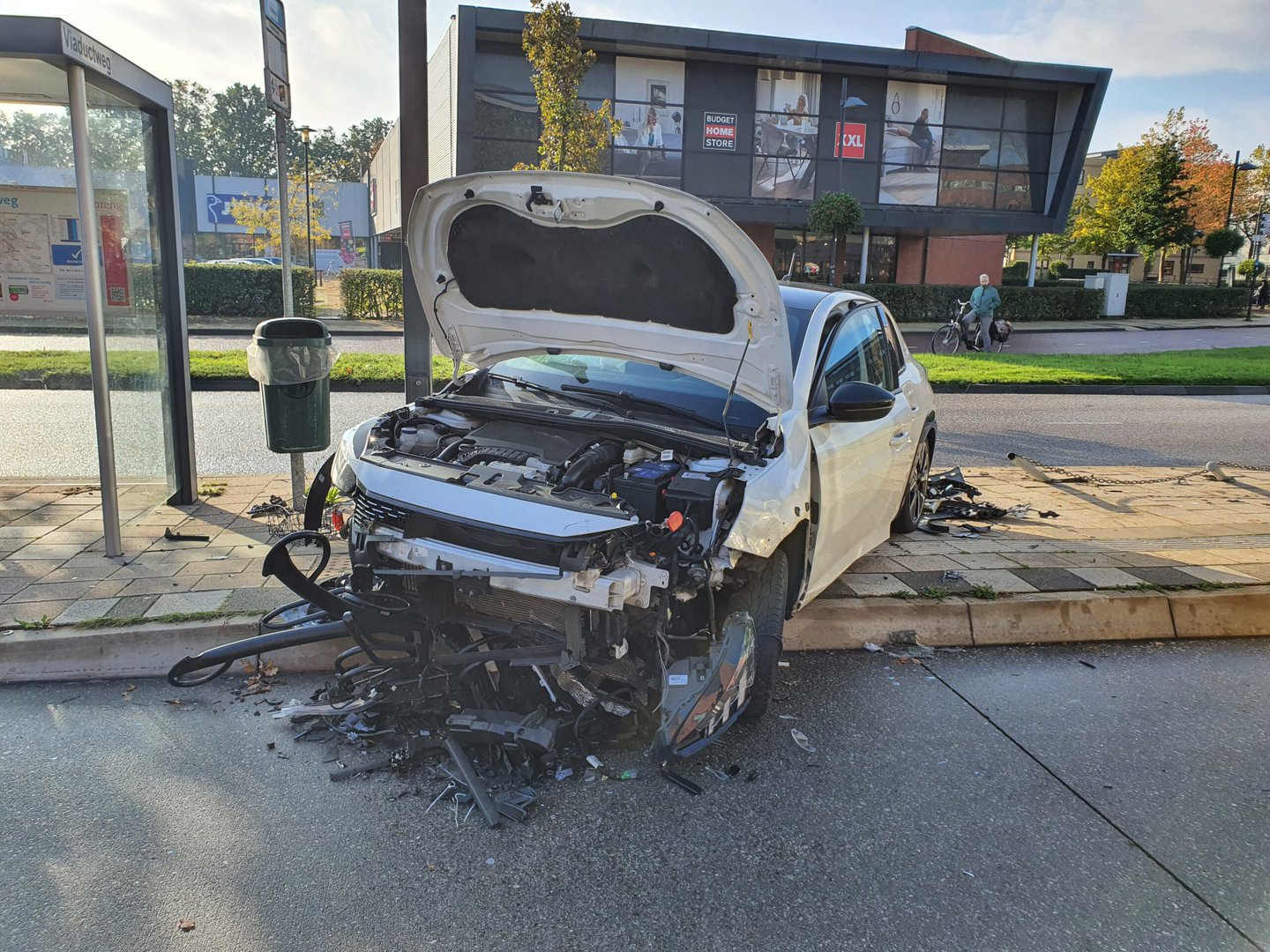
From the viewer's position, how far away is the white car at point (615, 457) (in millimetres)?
3500

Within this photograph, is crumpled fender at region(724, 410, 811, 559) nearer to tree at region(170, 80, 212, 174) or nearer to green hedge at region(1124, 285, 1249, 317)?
green hedge at region(1124, 285, 1249, 317)

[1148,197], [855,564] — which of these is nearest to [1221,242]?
[1148,197]

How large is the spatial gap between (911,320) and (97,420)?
86.6ft

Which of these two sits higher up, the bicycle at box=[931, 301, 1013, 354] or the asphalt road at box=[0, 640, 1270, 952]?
the bicycle at box=[931, 301, 1013, 354]

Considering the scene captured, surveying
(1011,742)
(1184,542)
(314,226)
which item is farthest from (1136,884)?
(314,226)

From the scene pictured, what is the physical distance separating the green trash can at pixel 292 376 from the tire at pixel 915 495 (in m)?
3.86

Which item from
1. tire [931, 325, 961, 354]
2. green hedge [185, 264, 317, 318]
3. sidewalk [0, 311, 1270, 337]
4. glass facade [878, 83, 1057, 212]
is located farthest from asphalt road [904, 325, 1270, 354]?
green hedge [185, 264, 317, 318]

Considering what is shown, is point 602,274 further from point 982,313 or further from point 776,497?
point 982,313

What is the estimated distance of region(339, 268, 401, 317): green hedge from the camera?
1010 inches

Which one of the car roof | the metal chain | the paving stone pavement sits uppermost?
the car roof

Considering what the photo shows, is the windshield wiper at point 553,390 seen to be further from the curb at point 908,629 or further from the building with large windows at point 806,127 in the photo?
the building with large windows at point 806,127

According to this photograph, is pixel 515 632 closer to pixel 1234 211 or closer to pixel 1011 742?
pixel 1011 742

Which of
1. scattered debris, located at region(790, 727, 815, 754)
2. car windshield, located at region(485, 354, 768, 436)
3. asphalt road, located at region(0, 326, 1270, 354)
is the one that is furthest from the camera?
asphalt road, located at region(0, 326, 1270, 354)

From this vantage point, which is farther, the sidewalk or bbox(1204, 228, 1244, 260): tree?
bbox(1204, 228, 1244, 260): tree
